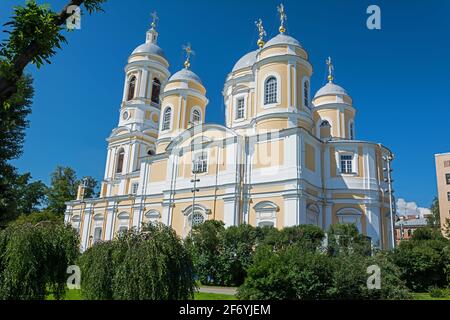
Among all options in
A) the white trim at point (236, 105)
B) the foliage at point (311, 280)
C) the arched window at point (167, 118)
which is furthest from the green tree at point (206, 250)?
the arched window at point (167, 118)

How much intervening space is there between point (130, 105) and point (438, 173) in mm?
51470

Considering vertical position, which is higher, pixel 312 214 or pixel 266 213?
pixel 312 214

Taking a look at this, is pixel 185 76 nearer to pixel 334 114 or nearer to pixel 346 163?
pixel 334 114

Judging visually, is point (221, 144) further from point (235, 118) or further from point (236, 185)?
point (235, 118)

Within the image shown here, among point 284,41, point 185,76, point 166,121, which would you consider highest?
point 185,76

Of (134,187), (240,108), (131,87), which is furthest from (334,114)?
(131,87)

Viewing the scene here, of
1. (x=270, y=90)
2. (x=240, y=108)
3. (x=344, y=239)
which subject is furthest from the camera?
A: (x=240, y=108)

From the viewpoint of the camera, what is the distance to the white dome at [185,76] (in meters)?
40.3

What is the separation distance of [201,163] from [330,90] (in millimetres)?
17397

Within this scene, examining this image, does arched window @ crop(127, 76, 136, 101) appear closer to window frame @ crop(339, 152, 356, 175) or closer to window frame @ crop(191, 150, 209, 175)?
window frame @ crop(191, 150, 209, 175)

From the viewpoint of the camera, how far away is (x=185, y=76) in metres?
40.5

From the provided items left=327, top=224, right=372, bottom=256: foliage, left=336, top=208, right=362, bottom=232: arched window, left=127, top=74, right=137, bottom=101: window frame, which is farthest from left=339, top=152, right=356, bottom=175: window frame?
left=127, top=74, right=137, bottom=101: window frame

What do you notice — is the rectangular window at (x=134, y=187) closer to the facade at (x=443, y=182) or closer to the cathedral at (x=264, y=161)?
the cathedral at (x=264, y=161)

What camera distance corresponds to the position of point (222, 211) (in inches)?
1143
